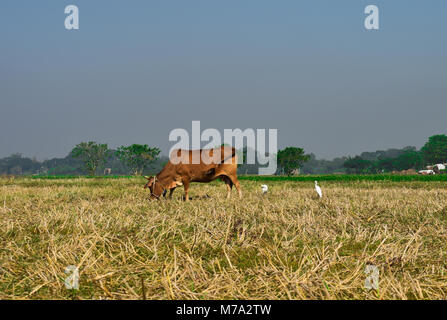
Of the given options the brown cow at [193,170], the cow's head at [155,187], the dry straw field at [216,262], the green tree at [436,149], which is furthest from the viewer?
the green tree at [436,149]

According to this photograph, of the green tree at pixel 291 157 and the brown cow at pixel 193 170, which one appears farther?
the green tree at pixel 291 157

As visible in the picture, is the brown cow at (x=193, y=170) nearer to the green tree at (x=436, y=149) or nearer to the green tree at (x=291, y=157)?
the green tree at (x=291, y=157)

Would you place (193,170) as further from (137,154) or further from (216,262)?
(137,154)

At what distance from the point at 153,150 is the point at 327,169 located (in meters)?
125

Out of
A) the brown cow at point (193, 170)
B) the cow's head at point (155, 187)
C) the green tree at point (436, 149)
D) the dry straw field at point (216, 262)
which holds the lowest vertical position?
the dry straw field at point (216, 262)

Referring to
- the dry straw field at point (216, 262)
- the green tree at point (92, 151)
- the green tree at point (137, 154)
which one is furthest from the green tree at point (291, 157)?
the dry straw field at point (216, 262)

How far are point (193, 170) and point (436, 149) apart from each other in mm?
115706

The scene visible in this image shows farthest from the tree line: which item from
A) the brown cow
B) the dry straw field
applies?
the dry straw field

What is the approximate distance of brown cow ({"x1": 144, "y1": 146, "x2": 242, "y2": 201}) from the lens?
10.9 meters

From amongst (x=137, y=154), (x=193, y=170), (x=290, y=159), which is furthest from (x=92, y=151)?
(x=193, y=170)

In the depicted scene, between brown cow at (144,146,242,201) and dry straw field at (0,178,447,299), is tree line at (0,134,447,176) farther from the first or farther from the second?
dry straw field at (0,178,447,299)

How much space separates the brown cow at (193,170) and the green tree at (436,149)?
113 m

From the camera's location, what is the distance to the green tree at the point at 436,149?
105 metres

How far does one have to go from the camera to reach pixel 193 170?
37.2 feet
